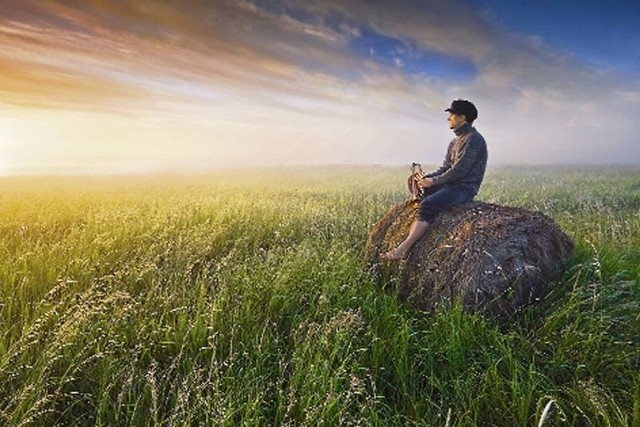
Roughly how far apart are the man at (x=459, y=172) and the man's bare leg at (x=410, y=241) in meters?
0.02

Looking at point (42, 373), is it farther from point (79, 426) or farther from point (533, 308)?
point (533, 308)

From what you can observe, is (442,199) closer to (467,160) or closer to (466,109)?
(467,160)

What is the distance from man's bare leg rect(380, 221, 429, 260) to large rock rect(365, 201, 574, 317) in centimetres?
8

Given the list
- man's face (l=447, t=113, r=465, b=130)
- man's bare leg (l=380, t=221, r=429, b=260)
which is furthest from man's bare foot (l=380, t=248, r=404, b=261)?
man's face (l=447, t=113, r=465, b=130)

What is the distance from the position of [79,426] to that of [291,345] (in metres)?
1.85

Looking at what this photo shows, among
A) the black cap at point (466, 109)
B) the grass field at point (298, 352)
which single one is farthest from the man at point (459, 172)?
the grass field at point (298, 352)

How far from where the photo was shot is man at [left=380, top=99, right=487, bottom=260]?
6000 millimetres

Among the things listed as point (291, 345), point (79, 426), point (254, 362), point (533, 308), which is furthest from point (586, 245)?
point (79, 426)

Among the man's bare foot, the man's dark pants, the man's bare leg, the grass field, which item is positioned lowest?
the grass field

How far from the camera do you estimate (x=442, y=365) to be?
13.1ft

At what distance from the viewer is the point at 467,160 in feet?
20.2

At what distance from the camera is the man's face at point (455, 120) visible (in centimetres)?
632

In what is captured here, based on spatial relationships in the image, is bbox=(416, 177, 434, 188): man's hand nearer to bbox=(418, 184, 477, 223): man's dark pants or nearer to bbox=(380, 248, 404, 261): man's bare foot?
bbox=(418, 184, 477, 223): man's dark pants

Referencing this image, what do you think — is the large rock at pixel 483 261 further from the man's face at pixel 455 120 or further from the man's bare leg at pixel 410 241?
the man's face at pixel 455 120
